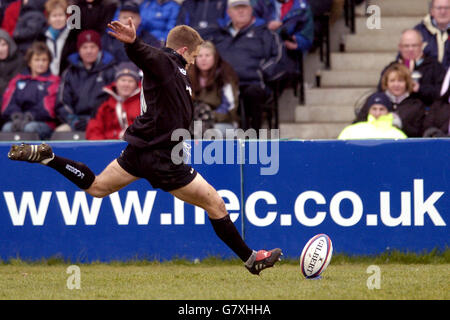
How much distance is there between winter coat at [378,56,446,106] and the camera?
12109 millimetres

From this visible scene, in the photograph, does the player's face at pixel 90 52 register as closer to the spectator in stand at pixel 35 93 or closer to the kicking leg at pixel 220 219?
the spectator in stand at pixel 35 93

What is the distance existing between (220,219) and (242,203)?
5.76 feet

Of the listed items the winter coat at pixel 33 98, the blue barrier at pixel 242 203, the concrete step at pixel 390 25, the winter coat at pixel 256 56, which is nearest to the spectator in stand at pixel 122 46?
the winter coat at pixel 33 98

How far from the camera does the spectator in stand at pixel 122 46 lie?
1338 centimetres

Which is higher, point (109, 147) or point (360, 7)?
point (360, 7)

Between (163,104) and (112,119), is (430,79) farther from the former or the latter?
(163,104)

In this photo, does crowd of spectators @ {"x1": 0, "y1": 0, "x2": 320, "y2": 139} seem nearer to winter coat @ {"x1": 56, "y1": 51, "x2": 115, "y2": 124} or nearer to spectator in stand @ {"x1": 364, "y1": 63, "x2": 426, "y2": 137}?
winter coat @ {"x1": 56, "y1": 51, "x2": 115, "y2": 124}

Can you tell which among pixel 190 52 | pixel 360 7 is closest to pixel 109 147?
pixel 190 52

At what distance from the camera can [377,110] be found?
450 inches

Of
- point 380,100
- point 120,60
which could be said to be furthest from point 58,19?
point 380,100

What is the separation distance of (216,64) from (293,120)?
197 cm

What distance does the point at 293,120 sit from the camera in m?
13.7

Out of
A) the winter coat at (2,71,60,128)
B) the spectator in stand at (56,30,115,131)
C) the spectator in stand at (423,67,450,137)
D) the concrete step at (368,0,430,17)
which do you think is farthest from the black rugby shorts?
the concrete step at (368,0,430,17)
